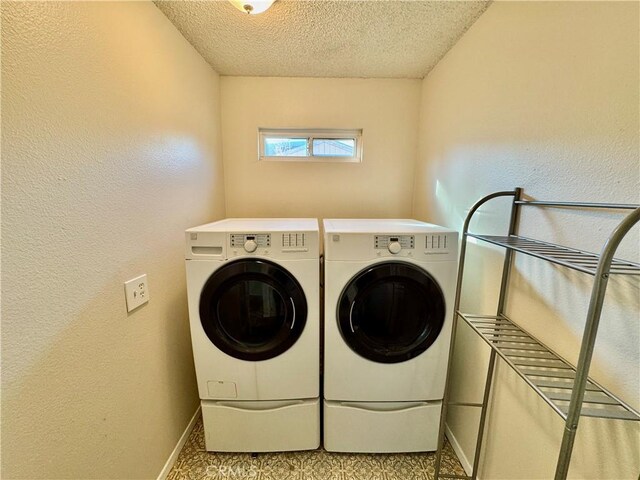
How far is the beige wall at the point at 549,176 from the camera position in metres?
0.66

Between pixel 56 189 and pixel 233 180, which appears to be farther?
pixel 233 180

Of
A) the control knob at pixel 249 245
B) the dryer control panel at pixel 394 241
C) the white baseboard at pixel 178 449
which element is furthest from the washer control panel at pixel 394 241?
the white baseboard at pixel 178 449

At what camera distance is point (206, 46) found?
1552mm

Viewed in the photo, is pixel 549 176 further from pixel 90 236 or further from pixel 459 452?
pixel 90 236

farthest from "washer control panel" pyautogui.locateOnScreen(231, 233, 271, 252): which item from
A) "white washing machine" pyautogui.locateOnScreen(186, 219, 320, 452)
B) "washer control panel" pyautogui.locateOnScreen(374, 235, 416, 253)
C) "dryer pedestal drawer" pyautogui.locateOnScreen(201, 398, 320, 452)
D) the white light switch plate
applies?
"dryer pedestal drawer" pyautogui.locateOnScreen(201, 398, 320, 452)

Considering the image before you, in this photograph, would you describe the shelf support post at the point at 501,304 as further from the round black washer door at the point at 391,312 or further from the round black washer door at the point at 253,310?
the round black washer door at the point at 253,310

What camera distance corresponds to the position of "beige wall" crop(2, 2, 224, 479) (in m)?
0.66

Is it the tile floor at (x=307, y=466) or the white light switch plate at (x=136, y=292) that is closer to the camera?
the white light switch plate at (x=136, y=292)

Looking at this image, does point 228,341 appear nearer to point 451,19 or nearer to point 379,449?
point 379,449

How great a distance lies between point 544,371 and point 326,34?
1.80 metres

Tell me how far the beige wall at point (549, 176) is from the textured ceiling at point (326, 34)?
22cm

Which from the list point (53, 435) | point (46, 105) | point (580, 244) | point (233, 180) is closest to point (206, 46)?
point (233, 180)

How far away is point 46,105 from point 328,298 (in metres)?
1.18

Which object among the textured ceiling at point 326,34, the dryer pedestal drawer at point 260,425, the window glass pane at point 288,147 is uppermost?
the textured ceiling at point 326,34
